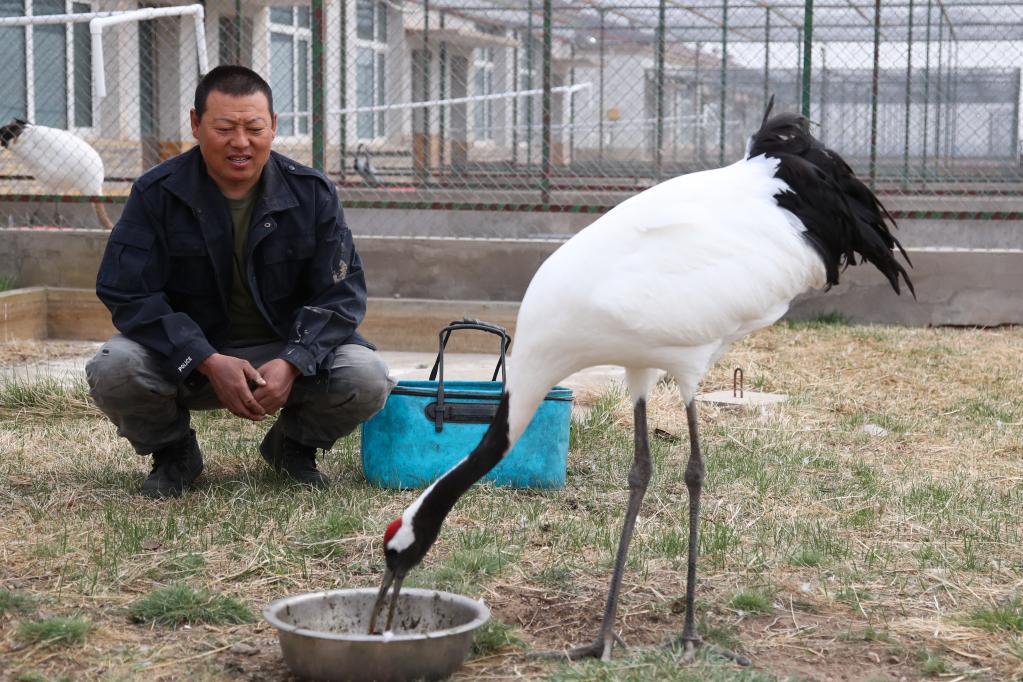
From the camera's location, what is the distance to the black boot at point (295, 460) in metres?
4.98

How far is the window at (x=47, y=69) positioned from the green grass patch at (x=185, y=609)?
11.2 m

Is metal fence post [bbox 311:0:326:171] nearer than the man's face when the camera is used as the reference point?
No

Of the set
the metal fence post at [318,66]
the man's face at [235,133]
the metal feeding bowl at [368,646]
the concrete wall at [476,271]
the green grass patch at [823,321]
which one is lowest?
the metal feeding bowl at [368,646]

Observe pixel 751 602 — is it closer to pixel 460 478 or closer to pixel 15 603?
pixel 460 478

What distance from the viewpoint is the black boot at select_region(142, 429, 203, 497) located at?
480 cm

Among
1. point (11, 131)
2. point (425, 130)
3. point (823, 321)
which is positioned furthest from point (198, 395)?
point (425, 130)

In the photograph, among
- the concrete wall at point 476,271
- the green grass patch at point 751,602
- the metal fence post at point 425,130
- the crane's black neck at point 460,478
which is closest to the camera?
the crane's black neck at point 460,478

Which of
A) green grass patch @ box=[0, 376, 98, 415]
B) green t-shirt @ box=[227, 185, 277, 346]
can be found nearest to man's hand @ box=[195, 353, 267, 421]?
green t-shirt @ box=[227, 185, 277, 346]

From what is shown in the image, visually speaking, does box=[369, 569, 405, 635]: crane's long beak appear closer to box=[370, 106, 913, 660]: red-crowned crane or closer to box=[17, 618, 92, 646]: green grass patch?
box=[370, 106, 913, 660]: red-crowned crane

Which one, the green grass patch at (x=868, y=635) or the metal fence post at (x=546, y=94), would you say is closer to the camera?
the green grass patch at (x=868, y=635)

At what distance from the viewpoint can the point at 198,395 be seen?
191 inches

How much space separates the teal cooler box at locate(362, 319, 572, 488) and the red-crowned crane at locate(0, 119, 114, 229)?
586 centimetres

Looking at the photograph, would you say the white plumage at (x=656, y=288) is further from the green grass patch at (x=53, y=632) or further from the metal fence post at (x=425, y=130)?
the metal fence post at (x=425, y=130)

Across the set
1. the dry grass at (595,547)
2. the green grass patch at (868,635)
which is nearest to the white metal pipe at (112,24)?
the dry grass at (595,547)
